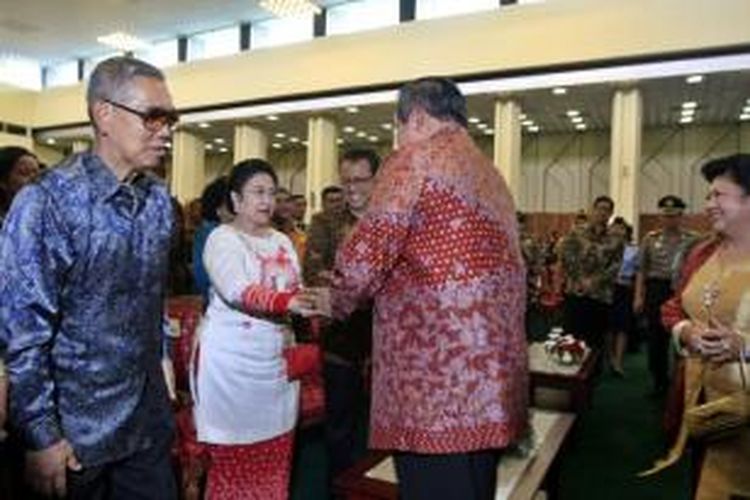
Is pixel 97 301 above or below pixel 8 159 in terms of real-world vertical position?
below

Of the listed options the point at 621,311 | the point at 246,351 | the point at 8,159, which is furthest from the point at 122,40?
the point at 246,351

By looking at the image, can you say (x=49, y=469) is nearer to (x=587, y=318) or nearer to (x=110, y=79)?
(x=110, y=79)

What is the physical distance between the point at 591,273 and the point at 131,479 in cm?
541

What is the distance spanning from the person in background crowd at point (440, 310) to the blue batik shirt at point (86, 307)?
1.53 ft

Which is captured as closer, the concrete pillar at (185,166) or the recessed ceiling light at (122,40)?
the recessed ceiling light at (122,40)

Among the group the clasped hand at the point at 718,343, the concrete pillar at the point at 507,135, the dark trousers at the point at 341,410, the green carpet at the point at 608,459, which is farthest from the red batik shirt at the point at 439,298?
the concrete pillar at the point at 507,135

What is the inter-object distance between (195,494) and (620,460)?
2742mm

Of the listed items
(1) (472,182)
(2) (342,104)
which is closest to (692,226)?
(2) (342,104)

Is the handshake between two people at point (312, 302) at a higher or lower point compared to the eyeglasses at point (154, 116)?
lower

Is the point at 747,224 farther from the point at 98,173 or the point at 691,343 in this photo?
the point at 98,173

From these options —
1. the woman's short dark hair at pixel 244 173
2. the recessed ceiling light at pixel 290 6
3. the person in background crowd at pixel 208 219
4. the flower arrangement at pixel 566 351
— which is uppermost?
the recessed ceiling light at pixel 290 6

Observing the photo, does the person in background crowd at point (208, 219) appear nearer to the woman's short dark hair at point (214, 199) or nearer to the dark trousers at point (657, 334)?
the woman's short dark hair at point (214, 199)

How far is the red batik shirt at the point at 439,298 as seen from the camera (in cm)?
183

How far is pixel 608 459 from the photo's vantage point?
15.8 ft
